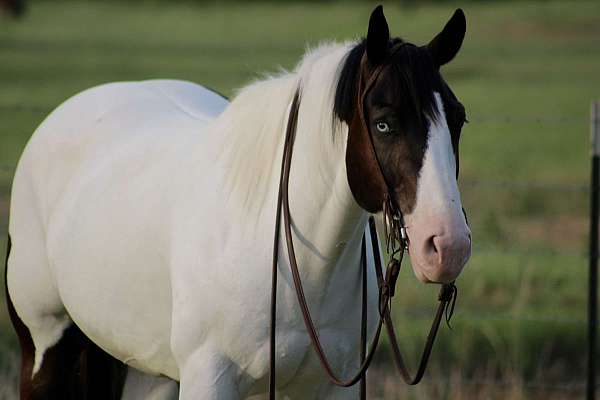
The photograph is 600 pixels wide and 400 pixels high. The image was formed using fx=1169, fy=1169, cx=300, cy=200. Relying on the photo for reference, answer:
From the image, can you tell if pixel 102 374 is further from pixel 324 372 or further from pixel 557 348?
pixel 557 348

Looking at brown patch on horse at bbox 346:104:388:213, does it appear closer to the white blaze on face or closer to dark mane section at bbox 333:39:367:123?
dark mane section at bbox 333:39:367:123

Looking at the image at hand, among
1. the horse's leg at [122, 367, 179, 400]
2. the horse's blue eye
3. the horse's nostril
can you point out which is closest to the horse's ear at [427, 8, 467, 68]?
the horse's blue eye

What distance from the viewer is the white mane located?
10.3 feet

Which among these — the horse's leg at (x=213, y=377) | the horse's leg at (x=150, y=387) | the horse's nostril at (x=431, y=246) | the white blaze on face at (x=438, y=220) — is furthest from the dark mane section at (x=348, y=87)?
the horse's leg at (x=150, y=387)

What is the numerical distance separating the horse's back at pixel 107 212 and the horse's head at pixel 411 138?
0.81m

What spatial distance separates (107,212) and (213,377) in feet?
2.73

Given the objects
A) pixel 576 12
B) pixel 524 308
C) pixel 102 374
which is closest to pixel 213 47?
pixel 576 12

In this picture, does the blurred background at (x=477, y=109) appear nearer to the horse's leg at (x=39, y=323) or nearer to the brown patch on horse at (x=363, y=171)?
the brown patch on horse at (x=363, y=171)

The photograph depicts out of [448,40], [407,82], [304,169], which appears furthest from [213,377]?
[448,40]

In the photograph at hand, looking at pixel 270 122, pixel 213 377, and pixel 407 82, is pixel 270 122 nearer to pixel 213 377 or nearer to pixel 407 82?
pixel 407 82

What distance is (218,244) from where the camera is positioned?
3316 millimetres

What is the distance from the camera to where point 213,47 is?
2356cm

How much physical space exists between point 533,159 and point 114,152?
34.5 feet

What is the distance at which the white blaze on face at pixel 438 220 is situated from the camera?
2.73 metres
